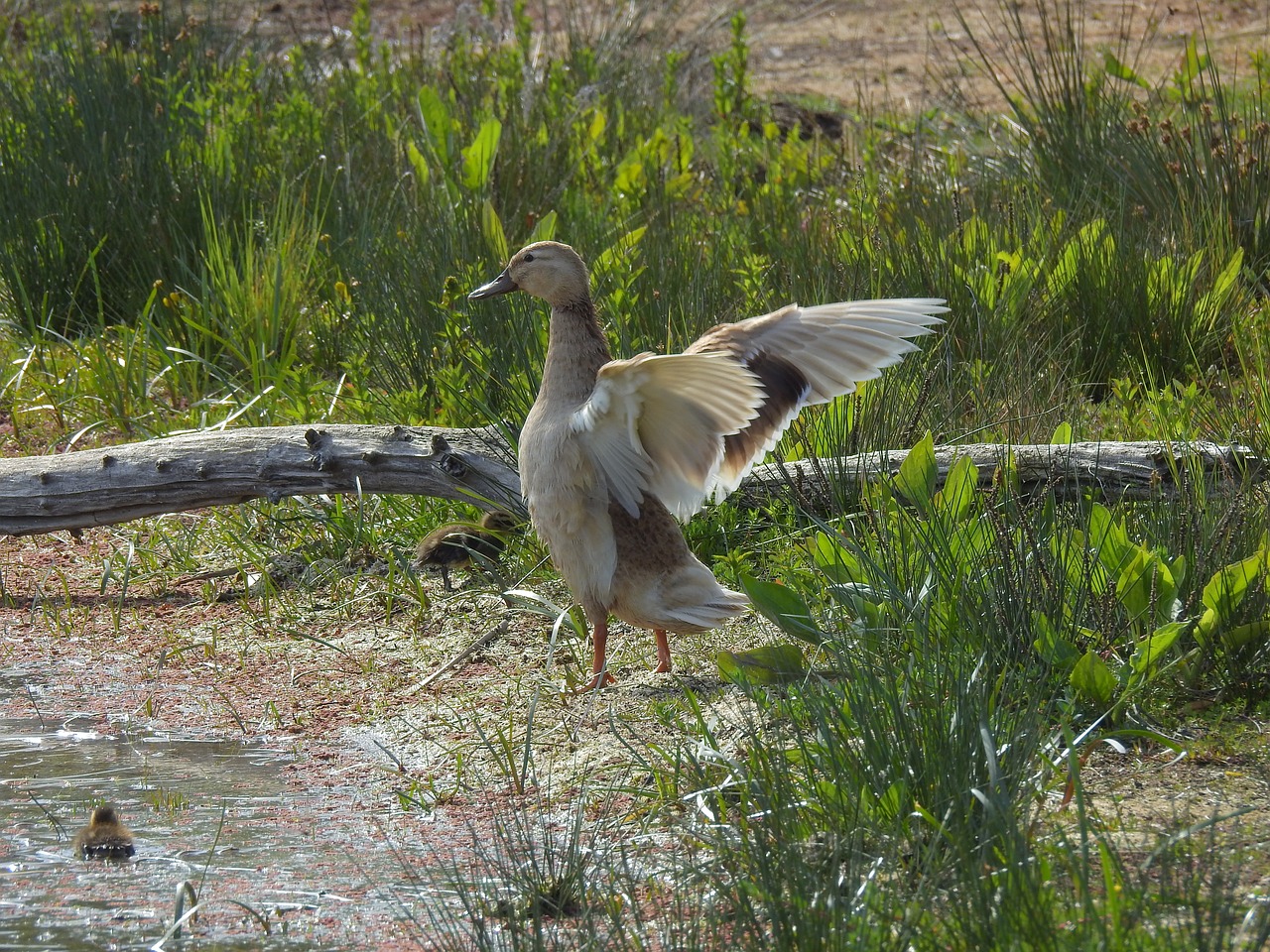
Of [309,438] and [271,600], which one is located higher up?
[309,438]

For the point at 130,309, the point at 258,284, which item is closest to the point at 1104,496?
the point at 258,284

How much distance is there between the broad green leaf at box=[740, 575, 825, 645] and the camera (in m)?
3.82

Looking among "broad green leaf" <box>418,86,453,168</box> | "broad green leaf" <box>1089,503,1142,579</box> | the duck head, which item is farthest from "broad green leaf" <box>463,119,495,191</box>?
"broad green leaf" <box>1089,503,1142,579</box>

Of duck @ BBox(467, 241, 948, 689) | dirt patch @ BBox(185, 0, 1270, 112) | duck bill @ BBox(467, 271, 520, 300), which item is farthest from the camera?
dirt patch @ BBox(185, 0, 1270, 112)

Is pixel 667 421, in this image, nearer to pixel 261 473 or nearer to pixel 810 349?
pixel 810 349

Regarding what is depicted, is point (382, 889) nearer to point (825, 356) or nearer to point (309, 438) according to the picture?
point (825, 356)

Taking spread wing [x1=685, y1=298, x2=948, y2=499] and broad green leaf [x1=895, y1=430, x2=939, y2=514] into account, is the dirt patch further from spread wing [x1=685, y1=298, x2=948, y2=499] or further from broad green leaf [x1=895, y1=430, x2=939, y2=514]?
broad green leaf [x1=895, y1=430, x2=939, y2=514]

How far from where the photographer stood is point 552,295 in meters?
4.43

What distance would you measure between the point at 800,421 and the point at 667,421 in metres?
1.25

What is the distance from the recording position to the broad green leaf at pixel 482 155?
6.70 m

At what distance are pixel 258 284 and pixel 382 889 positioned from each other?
3.78 metres

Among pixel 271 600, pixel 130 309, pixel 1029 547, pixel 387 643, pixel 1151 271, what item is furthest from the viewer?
pixel 130 309

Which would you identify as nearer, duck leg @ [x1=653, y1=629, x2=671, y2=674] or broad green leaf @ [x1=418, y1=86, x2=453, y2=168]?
duck leg @ [x1=653, y1=629, x2=671, y2=674]

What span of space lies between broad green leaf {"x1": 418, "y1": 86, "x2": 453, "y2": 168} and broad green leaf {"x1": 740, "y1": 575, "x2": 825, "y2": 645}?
13.1 feet
